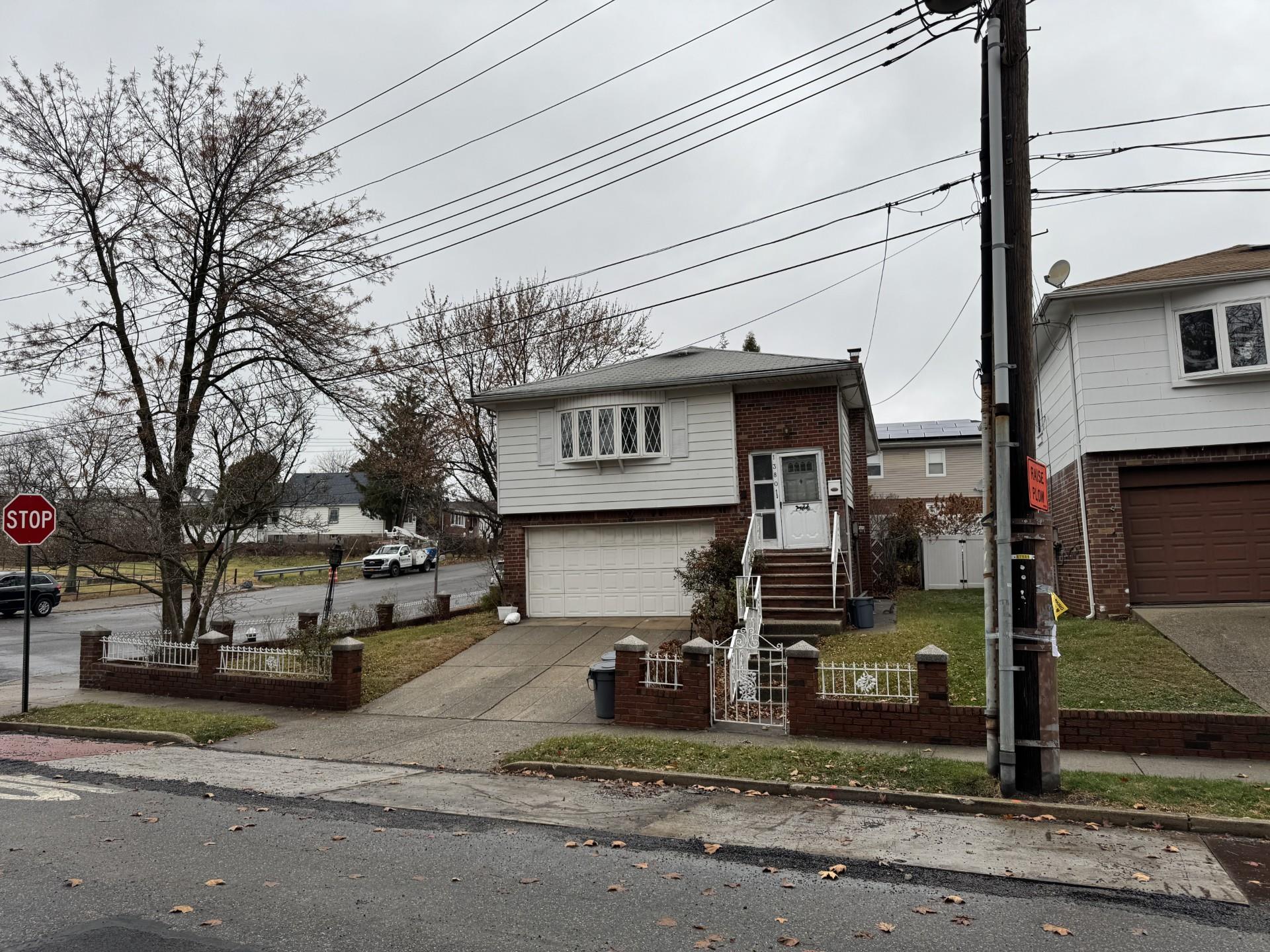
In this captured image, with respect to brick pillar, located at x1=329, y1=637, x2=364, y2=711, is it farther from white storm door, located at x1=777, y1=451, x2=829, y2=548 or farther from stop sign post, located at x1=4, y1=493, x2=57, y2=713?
white storm door, located at x1=777, y1=451, x2=829, y2=548

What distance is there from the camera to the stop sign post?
12023mm

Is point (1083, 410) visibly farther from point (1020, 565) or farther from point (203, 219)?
point (203, 219)

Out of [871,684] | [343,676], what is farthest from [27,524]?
[871,684]

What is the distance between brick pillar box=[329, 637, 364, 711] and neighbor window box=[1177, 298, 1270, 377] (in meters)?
13.8

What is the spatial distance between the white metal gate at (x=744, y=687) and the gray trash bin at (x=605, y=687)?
1.26 meters

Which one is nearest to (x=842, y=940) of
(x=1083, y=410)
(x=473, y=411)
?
(x=1083, y=410)

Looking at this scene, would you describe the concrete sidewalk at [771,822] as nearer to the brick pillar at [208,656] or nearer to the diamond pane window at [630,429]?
the brick pillar at [208,656]

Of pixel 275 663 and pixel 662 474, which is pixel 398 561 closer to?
pixel 662 474

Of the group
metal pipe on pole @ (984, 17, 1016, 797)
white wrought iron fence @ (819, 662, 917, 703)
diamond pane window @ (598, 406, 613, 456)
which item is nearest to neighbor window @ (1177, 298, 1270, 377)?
white wrought iron fence @ (819, 662, 917, 703)

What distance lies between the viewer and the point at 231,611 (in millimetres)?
17984

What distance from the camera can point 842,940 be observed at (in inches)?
167

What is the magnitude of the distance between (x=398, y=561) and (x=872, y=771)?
38507 mm

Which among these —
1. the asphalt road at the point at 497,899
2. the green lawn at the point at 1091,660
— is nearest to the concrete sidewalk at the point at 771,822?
the asphalt road at the point at 497,899

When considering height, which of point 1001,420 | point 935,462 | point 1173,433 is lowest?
point 1001,420
